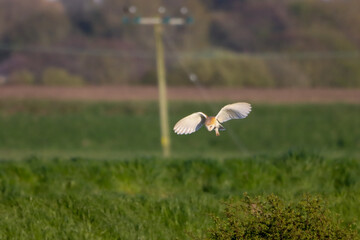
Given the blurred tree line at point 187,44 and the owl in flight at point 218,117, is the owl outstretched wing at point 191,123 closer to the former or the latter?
the owl in flight at point 218,117

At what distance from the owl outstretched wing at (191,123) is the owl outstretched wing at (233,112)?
0.40 ft

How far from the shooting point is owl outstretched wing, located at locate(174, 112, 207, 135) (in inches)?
220

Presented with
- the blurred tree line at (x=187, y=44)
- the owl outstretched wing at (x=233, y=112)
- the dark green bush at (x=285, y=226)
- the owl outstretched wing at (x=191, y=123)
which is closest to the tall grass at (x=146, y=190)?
the dark green bush at (x=285, y=226)

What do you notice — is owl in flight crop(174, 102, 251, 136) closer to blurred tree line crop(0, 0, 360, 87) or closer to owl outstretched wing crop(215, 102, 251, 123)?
owl outstretched wing crop(215, 102, 251, 123)

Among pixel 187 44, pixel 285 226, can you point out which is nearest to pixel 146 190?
pixel 285 226

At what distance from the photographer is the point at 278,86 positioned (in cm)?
6256

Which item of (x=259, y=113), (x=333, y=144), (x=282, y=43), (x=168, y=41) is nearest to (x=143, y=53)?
(x=168, y=41)

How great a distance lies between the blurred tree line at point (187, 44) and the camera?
63031 millimetres

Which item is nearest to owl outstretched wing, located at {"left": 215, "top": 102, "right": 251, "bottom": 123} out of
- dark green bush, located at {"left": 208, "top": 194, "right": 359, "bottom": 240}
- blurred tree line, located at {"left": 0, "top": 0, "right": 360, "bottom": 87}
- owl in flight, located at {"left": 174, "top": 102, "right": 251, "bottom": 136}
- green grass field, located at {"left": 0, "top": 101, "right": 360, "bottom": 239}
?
owl in flight, located at {"left": 174, "top": 102, "right": 251, "bottom": 136}

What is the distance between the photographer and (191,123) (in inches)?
223

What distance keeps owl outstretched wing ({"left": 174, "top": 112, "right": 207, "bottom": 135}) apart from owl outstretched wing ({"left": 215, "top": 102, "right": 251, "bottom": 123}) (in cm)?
12

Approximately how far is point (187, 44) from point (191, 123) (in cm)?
6403

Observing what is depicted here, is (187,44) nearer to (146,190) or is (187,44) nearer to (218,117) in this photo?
(146,190)

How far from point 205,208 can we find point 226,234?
7.85 feet
